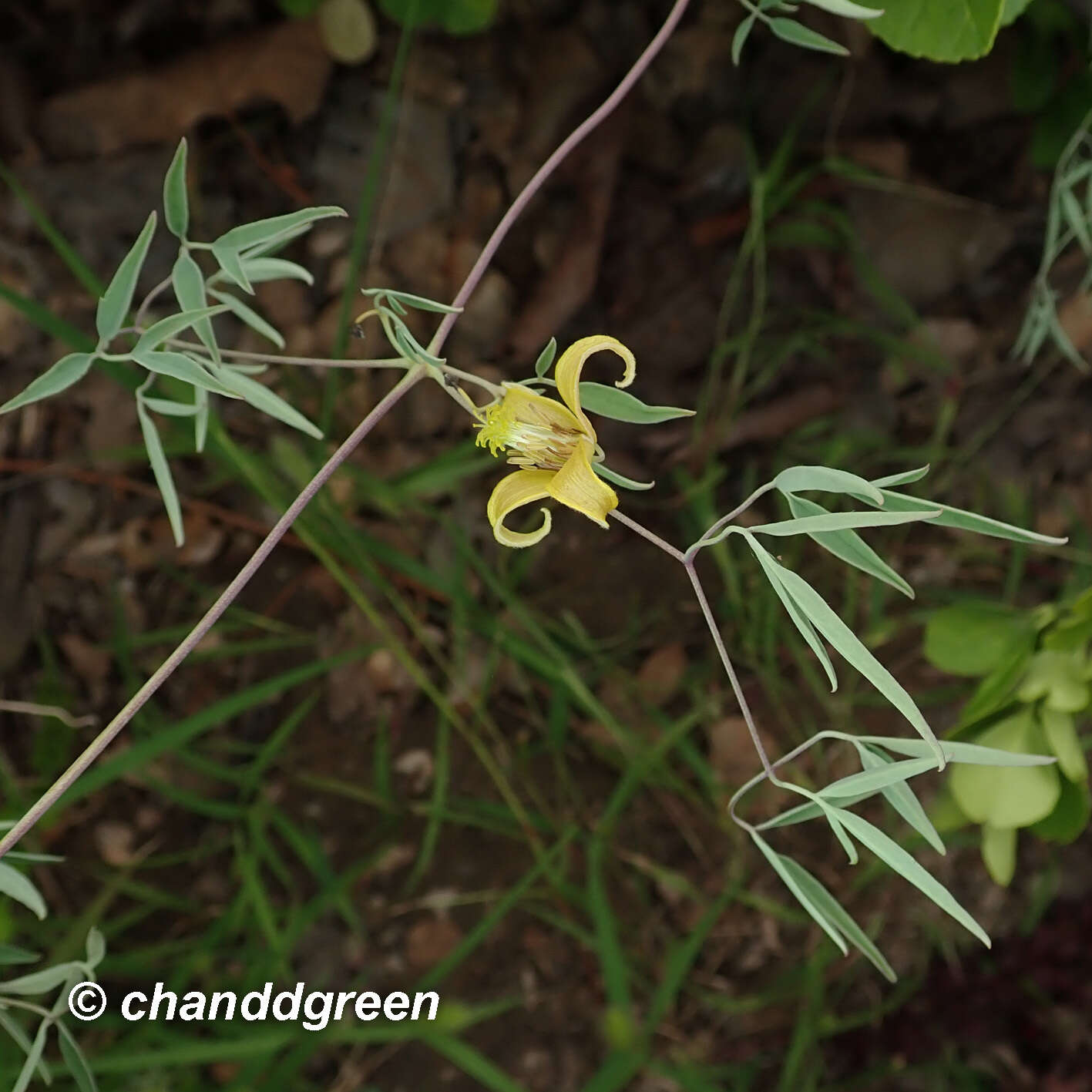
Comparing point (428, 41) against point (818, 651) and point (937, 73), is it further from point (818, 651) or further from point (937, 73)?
point (818, 651)

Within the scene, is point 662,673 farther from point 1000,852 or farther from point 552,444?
point 552,444

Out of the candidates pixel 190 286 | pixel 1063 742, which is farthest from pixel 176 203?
pixel 1063 742

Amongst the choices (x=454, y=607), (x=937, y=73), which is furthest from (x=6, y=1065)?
A: (x=937, y=73)

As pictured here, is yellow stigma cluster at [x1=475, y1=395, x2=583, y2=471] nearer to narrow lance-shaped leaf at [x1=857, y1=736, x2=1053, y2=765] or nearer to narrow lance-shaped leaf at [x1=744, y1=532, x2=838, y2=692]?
narrow lance-shaped leaf at [x1=744, y1=532, x2=838, y2=692]

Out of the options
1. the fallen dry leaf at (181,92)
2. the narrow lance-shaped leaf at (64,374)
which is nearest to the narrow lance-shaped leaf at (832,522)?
the narrow lance-shaped leaf at (64,374)

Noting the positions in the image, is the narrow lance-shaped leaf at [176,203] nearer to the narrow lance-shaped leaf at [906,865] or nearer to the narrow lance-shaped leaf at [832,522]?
the narrow lance-shaped leaf at [832,522]
